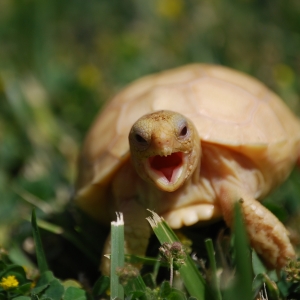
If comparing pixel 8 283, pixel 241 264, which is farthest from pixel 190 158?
pixel 8 283

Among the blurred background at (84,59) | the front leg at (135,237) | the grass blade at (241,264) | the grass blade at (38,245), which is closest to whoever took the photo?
the grass blade at (241,264)

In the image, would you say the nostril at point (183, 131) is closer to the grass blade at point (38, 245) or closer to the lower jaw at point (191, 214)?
the lower jaw at point (191, 214)

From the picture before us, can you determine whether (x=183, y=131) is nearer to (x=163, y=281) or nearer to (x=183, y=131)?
(x=183, y=131)

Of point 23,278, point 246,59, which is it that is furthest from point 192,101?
point 246,59

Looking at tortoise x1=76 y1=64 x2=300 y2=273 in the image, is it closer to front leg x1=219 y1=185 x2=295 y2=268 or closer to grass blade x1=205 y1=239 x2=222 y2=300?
front leg x1=219 y1=185 x2=295 y2=268

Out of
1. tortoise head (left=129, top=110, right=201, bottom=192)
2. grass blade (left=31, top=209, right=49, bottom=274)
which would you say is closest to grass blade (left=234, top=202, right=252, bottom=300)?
tortoise head (left=129, top=110, right=201, bottom=192)

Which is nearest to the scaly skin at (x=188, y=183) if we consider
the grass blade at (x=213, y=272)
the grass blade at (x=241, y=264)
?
the grass blade at (x=213, y=272)
